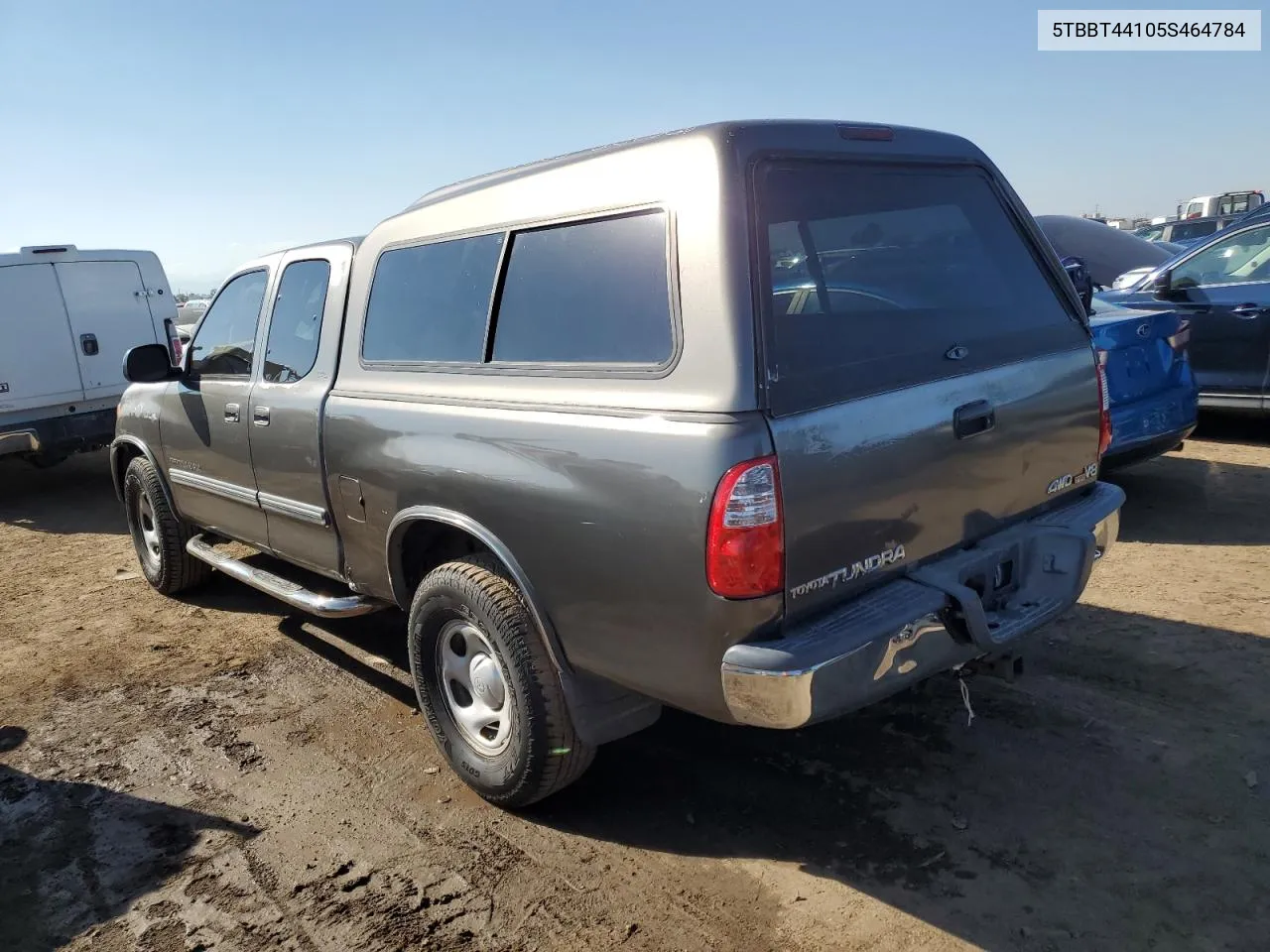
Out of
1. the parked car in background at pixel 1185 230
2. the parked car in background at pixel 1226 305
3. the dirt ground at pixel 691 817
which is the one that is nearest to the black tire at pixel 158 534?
the dirt ground at pixel 691 817

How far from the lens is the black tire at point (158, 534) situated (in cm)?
565

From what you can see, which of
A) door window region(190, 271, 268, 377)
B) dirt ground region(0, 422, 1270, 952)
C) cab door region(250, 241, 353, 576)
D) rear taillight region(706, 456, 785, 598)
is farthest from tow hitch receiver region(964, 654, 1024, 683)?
door window region(190, 271, 268, 377)

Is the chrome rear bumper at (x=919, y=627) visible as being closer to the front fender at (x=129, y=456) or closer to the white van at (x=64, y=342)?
the front fender at (x=129, y=456)

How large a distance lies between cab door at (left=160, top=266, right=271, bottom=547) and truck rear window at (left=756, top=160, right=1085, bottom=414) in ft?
9.62

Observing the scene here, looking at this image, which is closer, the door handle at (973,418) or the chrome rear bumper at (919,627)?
the chrome rear bumper at (919,627)

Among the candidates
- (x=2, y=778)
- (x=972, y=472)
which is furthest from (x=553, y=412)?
(x=2, y=778)

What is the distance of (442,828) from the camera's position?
10.6 feet

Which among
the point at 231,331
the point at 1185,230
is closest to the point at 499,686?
the point at 231,331

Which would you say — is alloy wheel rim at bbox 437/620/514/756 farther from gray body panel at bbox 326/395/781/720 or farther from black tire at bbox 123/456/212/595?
black tire at bbox 123/456/212/595

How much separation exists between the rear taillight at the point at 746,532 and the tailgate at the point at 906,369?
1.8 inches

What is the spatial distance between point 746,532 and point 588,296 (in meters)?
0.96

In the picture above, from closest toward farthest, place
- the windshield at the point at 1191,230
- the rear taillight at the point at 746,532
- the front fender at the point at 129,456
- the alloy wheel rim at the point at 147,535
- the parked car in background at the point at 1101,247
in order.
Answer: the rear taillight at the point at 746,532, the front fender at the point at 129,456, the alloy wheel rim at the point at 147,535, the parked car in background at the point at 1101,247, the windshield at the point at 1191,230

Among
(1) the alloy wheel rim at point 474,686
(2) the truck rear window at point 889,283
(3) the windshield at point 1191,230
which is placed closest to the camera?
(2) the truck rear window at point 889,283

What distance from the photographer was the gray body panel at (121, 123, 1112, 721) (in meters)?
2.43
